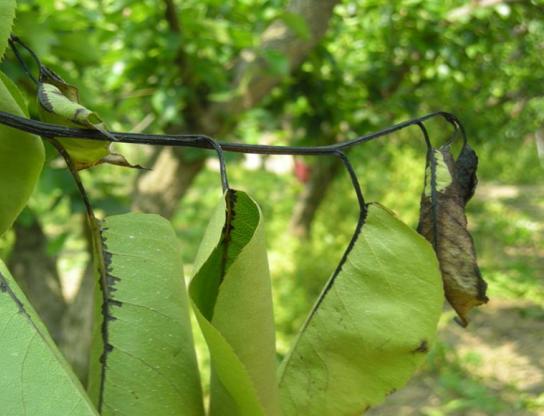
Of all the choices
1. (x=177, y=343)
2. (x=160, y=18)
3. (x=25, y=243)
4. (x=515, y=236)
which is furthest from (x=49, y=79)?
(x=515, y=236)

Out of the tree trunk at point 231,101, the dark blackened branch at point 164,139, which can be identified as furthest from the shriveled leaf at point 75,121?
the tree trunk at point 231,101

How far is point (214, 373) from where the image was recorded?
32 cm

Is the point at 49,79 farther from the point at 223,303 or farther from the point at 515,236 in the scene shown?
the point at 515,236

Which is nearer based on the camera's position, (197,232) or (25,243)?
(25,243)

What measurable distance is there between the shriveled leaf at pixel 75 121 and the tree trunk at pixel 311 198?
394 cm

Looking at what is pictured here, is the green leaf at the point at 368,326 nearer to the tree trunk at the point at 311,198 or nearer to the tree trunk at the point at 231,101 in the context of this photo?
the tree trunk at the point at 231,101

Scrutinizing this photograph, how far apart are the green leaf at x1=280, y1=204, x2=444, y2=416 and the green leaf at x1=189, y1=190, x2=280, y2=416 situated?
5 cm

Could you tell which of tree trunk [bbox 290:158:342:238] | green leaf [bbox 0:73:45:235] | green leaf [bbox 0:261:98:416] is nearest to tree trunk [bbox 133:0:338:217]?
green leaf [bbox 0:73:45:235]

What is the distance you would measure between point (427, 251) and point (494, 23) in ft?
7.97

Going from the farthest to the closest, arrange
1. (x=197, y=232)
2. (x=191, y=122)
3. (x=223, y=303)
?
(x=197, y=232)
(x=191, y=122)
(x=223, y=303)

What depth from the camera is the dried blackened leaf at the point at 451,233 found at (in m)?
0.36

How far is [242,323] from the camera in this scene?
288 millimetres

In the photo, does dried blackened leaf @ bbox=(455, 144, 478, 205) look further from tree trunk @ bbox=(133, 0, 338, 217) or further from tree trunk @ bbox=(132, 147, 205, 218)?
tree trunk @ bbox=(132, 147, 205, 218)

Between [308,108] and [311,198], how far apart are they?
208 cm
